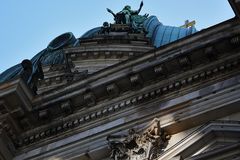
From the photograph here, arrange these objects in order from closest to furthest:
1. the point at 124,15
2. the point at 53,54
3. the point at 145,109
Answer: the point at 145,109
the point at 53,54
the point at 124,15

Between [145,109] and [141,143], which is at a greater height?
[145,109]

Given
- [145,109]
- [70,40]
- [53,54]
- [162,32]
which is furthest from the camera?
[162,32]

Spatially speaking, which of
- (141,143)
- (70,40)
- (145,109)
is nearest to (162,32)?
(70,40)

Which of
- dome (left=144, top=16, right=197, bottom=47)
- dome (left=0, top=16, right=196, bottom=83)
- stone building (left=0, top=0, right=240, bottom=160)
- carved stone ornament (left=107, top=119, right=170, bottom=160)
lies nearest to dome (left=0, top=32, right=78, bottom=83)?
dome (left=0, top=16, right=196, bottom=83)

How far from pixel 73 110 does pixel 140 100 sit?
1.58 m

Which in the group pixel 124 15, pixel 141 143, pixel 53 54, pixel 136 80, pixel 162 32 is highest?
pixel 136 80

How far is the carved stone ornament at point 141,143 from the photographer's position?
13055 millimetres

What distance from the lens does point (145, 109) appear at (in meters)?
14.2

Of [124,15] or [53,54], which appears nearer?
[53,54]

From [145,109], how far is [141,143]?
1.08 meters

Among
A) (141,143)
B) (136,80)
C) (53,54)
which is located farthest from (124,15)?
(141,143)

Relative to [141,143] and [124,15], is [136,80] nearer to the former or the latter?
[141,143]

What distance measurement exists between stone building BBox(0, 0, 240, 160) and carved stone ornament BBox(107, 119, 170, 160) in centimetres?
2

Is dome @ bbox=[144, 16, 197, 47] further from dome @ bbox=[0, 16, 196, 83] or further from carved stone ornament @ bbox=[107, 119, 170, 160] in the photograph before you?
carved stone ornament @ bbox=[107, 119, 170, 160]
